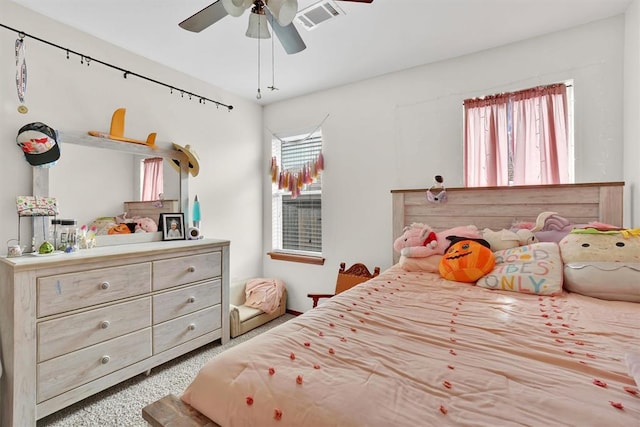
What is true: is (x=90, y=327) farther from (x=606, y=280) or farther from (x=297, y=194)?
(x=606, y=280)

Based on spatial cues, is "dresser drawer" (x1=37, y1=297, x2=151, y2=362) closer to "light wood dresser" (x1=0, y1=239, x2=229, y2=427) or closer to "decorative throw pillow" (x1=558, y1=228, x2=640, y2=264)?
"light wood dresser" (x1=0, y1=239, x2=229, y2=427)

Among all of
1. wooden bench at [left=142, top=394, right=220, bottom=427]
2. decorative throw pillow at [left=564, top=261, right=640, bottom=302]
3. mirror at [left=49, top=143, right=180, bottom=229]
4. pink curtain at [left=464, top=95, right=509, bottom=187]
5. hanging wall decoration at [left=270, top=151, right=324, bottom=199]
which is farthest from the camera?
hanging wall decoration at [left=270, top=151, right=324, bottom=199]

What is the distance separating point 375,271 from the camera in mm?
2951

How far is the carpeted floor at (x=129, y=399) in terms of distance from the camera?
169cm

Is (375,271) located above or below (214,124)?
below

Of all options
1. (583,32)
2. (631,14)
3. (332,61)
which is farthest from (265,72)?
(631,14)

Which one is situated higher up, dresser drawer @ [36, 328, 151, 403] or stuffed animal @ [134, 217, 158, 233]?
stuffed animal @ [134, 217, 158, 233]

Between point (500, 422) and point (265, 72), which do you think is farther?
point (265, 72)

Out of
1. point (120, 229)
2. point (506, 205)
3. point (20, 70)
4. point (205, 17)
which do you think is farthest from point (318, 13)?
point (120, 229)

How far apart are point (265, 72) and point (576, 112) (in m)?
2.64

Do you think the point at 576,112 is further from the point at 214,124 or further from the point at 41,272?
the point at 41,272

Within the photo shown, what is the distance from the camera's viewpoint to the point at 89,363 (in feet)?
5.88

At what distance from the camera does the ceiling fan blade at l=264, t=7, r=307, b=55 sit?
1597 mm

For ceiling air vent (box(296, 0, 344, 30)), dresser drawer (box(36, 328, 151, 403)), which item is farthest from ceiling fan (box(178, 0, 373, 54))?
dresser drawer (box(36, 328, 151, 403))
